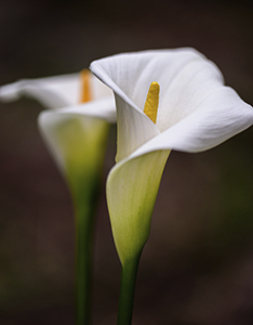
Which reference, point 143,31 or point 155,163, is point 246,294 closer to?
point 155,163

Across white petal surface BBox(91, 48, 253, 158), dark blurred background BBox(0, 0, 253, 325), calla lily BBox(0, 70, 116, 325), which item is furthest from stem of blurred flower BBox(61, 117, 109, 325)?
dark blurred background BBox(0, 0, 253, 325)

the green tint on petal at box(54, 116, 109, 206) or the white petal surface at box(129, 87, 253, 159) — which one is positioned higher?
the white petal surface at box(129, 87, 253, 159)

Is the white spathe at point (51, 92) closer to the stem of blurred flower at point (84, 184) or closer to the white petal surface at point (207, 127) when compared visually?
the stem of blurred flower at point (84, 184)

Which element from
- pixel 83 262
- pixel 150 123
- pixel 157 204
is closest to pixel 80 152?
pixel 83 262

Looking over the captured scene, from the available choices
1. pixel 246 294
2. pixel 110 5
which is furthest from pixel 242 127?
pixel 110 5

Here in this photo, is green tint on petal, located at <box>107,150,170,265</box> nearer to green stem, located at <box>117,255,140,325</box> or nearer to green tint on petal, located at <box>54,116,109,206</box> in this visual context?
green stem, located at <box>117,255,140,325</box>

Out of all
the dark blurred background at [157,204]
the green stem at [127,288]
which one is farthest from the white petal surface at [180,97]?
the dark blurred background at [157,204]
